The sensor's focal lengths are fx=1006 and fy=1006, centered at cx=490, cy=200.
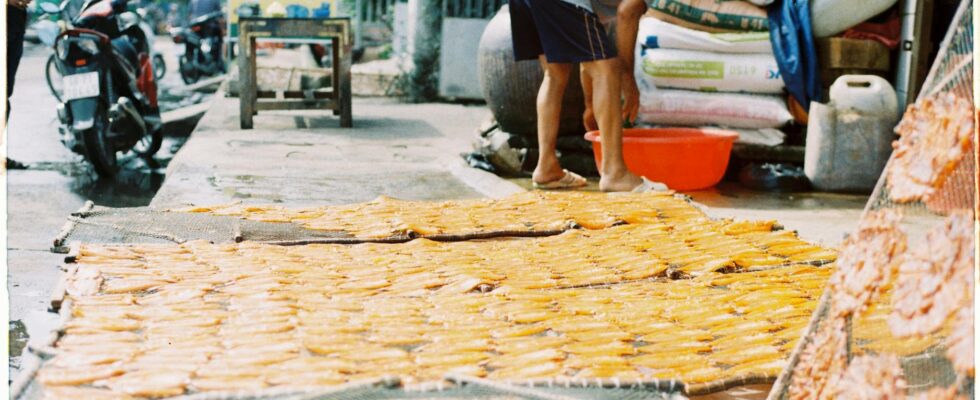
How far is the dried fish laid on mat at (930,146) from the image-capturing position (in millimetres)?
1853

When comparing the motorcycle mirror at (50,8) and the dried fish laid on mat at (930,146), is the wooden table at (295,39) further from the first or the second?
the dried fish laid on mat at (930,146)

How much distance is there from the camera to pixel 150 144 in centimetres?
754

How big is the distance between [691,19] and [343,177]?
2.39 m

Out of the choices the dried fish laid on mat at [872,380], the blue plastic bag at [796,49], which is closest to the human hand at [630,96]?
the blue plastic bag at [796,49]

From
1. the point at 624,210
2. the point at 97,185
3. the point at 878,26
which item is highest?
the point at 878,26

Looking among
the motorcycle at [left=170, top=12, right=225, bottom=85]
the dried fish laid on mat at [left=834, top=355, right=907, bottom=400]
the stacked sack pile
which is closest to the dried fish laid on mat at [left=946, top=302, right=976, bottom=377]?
the dried fish laid on mat at [left=834, top=355, right=907, bottom=400]

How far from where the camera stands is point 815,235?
475cm

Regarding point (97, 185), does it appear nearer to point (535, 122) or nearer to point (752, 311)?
point (535, 122)

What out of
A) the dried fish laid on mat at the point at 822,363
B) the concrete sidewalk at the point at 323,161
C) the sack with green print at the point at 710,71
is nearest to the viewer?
the dried fish laid on mat at the point at 822,363

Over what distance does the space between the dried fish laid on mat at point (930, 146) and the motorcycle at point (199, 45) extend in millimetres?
14437

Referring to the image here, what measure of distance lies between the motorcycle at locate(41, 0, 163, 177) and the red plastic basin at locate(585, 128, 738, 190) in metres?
3.23

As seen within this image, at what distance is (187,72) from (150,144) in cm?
832

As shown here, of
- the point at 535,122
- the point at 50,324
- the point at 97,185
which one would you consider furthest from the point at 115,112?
the point at 50,324

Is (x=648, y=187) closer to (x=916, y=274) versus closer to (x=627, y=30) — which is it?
(x=627, y=30)
